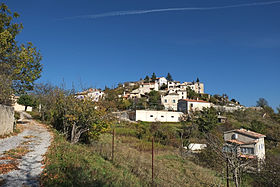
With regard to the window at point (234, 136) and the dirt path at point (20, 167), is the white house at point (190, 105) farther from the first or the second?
the dirt path at point (20, 167)

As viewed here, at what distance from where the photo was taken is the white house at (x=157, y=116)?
146 ft

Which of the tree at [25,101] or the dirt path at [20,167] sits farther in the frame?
the tree at [25,101]

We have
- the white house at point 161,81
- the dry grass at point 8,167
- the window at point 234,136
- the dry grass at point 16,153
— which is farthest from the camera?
the white house at point 161,81

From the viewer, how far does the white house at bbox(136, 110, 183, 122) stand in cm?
4453

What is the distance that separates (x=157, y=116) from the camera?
46.1 metres

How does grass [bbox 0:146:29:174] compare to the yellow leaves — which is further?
the yellow leaves

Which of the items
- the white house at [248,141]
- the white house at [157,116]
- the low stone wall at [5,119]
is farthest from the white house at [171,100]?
the low stone wall at [5,119]

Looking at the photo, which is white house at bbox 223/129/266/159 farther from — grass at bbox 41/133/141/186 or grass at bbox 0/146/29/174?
grass at bbox 0/146/29/174

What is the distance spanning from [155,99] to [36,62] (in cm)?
5078

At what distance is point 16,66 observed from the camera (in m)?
14.1

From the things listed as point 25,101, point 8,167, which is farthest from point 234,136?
point 25,101

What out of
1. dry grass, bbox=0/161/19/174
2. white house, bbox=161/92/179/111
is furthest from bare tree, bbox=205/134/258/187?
white house, bbox=161/92/179/111

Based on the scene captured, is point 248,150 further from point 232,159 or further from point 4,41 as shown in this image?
point 4,41

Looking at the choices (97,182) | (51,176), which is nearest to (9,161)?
(51,176)
